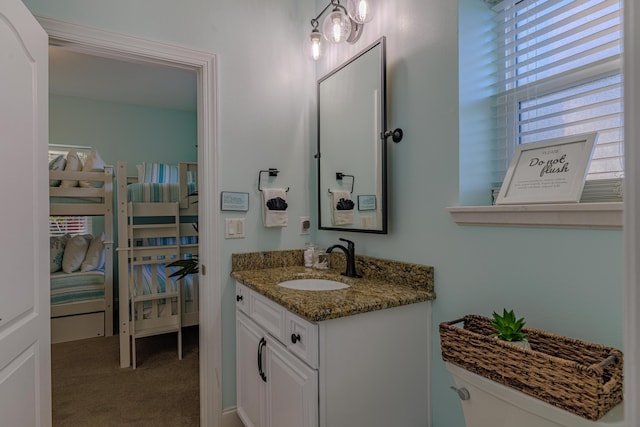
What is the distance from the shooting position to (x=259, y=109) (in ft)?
6.66

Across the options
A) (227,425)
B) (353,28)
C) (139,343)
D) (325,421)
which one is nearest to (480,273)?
(325,421)

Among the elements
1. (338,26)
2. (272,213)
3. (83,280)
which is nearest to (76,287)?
(83,280)

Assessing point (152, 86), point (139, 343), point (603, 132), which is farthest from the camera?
point (152, 86)

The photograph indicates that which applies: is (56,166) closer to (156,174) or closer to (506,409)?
(156,174)

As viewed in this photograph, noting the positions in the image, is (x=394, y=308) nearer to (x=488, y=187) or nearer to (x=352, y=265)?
(x=352, y=265)

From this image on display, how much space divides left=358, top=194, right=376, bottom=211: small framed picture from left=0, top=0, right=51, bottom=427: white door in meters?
1.40

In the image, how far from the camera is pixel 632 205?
1.19ft

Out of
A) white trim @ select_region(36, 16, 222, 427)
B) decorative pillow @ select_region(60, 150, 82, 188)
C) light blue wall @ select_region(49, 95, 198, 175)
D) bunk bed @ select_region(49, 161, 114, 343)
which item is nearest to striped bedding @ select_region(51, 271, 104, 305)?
bunk bed @ select_region(49, 161, 114, 343)

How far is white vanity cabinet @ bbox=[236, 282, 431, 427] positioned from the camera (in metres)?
1.15

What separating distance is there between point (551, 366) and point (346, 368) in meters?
0.63

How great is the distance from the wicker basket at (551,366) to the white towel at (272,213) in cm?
122

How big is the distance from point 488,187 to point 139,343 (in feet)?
11.1

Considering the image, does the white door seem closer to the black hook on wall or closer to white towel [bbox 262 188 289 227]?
white towel [bbox 262 188 289 227]

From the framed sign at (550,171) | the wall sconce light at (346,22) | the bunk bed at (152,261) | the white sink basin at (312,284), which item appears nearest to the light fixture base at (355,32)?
the wall sconce light at (346,22)
